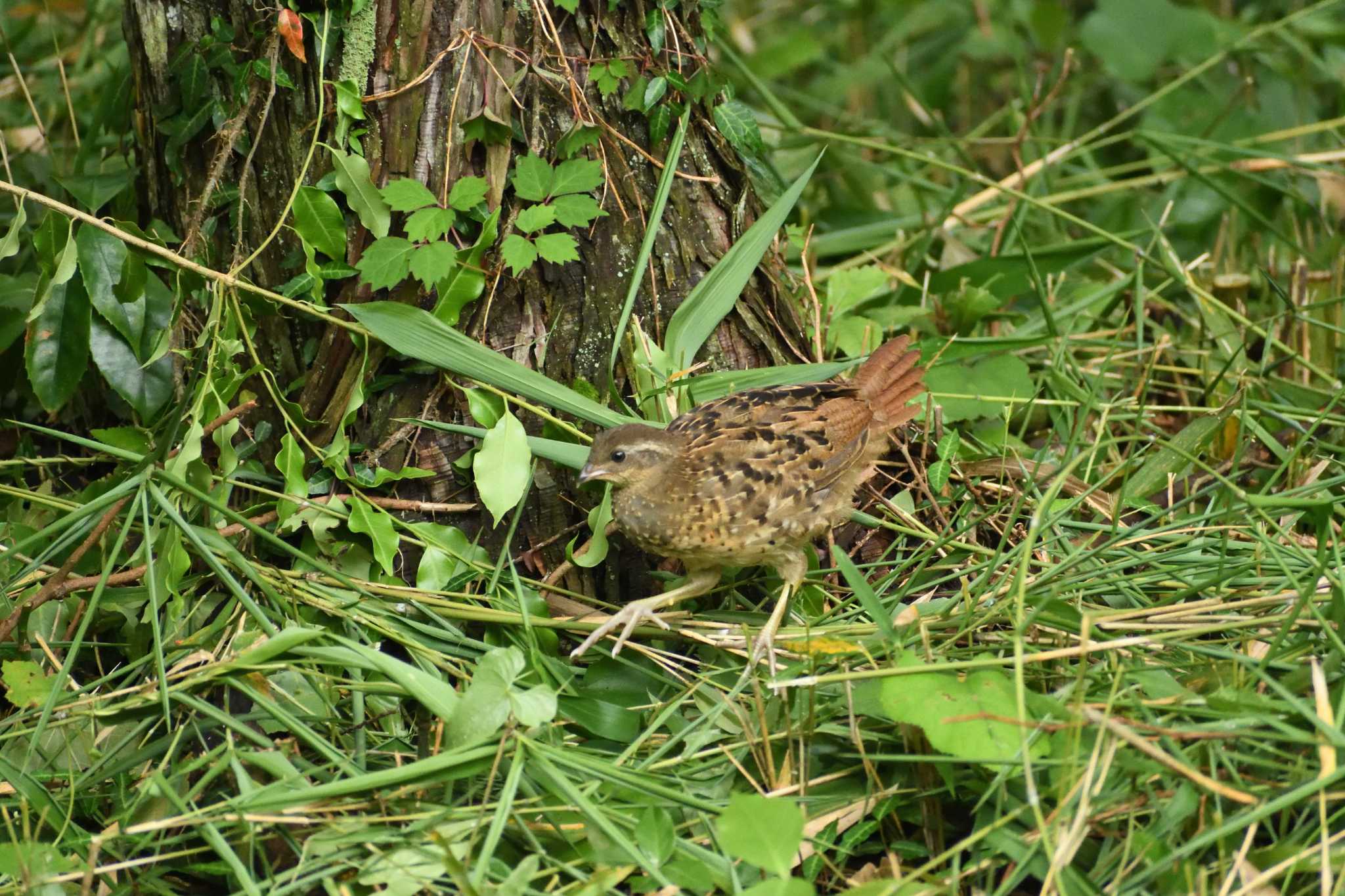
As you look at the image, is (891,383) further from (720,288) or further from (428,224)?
(428,224)

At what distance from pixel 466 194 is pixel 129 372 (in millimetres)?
1035

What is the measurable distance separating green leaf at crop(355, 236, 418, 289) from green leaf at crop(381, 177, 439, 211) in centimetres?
8

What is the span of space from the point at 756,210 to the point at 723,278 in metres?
0.34

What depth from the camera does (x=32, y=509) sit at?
3.46m

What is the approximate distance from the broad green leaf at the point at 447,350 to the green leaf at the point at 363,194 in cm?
20

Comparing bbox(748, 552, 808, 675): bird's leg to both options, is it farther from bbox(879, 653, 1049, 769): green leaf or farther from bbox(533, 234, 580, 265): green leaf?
bbox(533, 234, 580, 265): green leaf

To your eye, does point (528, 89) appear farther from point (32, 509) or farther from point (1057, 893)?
point (1057, 893)

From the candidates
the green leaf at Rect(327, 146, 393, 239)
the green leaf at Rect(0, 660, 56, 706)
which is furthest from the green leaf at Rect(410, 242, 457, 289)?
the green leaf at Rect(0, 660, 56, 706)

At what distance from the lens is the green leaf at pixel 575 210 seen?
3227mm

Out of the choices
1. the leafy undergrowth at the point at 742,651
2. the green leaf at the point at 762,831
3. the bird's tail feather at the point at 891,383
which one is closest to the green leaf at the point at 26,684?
the leafy undergrowth at the point at 742,651

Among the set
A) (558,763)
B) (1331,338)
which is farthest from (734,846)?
(1331,338)

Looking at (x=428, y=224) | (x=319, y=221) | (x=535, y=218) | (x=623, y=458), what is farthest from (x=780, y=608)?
(x=319, y=221)

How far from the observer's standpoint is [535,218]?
3.22 metres

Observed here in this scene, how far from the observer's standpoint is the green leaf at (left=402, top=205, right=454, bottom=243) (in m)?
3.15
